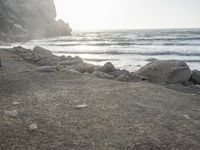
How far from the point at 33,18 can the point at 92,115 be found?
323ft

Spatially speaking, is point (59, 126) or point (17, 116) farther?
point (17, 116)

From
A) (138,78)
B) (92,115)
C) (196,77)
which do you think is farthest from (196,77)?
(92,115)

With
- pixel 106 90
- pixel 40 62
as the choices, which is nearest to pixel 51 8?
pixel 40 62

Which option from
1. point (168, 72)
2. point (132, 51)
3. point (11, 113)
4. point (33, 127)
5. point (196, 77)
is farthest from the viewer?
point (132, 51)

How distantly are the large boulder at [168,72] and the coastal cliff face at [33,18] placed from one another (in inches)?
2544

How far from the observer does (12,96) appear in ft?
26.1

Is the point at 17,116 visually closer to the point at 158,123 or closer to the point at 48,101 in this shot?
the point at 48,101

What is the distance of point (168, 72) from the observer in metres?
12.4

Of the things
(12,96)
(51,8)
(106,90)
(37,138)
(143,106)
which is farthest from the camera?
(51,8)

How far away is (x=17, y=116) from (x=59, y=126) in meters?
1.15

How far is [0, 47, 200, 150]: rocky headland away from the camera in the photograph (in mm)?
5086

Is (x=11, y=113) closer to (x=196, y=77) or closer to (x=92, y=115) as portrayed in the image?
(x=92, y=115)

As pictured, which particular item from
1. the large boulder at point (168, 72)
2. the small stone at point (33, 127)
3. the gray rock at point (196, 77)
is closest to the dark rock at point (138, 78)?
the large boulder at point (168, 72)

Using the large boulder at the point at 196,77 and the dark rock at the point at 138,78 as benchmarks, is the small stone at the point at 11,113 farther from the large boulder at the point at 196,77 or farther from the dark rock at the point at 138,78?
the large boulder at the point at 196,77
